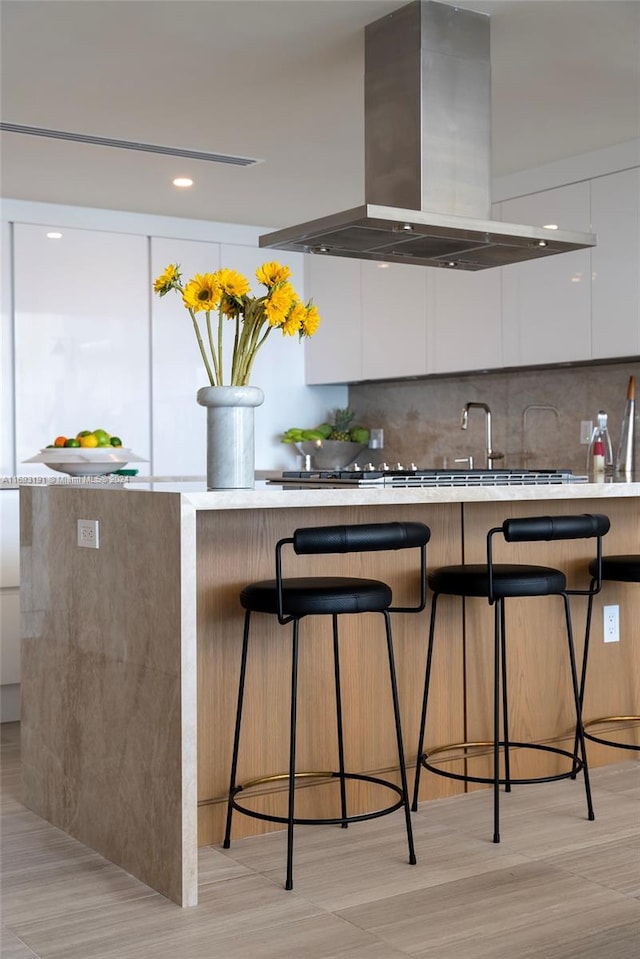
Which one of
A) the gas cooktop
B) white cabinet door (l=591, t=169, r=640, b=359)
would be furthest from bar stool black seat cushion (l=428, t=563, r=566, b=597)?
white cabinet door (l=591, t=169, r=640, b=359)

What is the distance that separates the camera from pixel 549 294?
16.8 feet

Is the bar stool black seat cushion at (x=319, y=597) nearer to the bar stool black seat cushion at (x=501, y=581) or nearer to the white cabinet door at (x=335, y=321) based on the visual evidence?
the bar stool black seat cushion at (x=501, y=581)

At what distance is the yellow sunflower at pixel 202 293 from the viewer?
2904 millimetres

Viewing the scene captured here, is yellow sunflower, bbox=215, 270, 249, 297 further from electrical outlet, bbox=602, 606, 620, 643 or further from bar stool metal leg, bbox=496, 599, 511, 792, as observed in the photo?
electrical outlet, bbox=602, 606, 620, 643

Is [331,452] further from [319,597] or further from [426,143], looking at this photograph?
[319,597]

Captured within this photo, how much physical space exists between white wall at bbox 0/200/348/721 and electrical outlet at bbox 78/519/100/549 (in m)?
2.98

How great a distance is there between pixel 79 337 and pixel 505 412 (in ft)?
7.64

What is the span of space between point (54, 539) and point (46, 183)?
2.83 metres

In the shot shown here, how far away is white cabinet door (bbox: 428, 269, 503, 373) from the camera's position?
5457 millimetres

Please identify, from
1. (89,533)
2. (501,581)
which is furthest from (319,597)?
(89,533)

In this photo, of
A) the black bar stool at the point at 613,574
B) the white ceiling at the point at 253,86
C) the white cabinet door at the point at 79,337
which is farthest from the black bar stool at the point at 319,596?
Answer: the white cabinet door at the point at 79,337

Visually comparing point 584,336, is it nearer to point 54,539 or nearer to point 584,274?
point 584,274

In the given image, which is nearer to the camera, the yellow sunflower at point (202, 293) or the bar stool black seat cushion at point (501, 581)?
the yellow sunflower at point (202, 293)

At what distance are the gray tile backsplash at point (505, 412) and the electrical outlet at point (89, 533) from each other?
2859 millimetres
